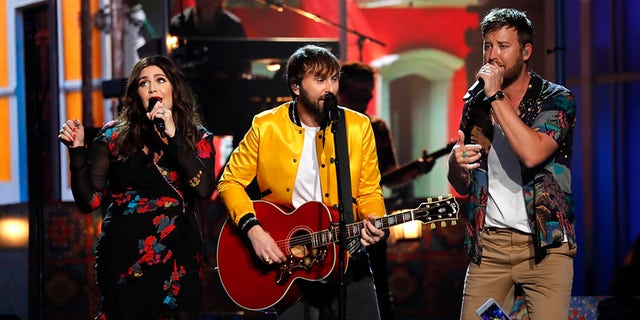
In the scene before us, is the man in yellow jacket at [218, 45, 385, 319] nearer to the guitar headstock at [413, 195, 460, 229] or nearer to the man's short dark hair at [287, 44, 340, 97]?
the man's short dark hair at [287, 44, 340, 97]

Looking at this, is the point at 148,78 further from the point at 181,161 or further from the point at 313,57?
the point at 313,57

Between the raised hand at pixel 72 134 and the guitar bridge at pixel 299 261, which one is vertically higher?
the raised hand at pixel 72 134

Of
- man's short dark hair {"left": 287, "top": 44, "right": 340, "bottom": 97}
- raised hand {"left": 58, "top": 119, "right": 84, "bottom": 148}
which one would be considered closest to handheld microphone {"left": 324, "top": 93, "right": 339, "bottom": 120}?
man's short dark hair {"left": 287, "top": 44, "right": 340, "bottom": 97}

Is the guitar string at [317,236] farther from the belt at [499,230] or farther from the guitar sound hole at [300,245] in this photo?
the belt at [499,230]

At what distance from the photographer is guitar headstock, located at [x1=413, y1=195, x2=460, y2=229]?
3.99 meters

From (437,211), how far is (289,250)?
2.35 ft

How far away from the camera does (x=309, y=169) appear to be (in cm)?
422

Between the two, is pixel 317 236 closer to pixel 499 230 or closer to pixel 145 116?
pixel 499 230

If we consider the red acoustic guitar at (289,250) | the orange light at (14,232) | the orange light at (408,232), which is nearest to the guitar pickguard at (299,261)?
the red acoustic guitar at (289,250)

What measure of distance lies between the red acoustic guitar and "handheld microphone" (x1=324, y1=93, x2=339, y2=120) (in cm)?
45

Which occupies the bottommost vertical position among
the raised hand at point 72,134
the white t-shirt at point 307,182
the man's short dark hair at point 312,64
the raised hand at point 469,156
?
the white t-shirt at point 307,182

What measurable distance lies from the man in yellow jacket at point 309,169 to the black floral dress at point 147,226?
9.8 inches

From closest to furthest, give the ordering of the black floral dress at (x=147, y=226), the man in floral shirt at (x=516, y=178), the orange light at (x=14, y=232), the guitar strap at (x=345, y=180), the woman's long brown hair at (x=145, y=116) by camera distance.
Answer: the man in floral shirt at (x=516, y=178), the black floral dress at (x=147, y=226), the guitar strap at (x=345, y=180), the woman's long brown hair at (x=145, y=116), the orange light at (x=14, y=232)

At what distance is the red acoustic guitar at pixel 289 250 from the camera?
13.1 feet
